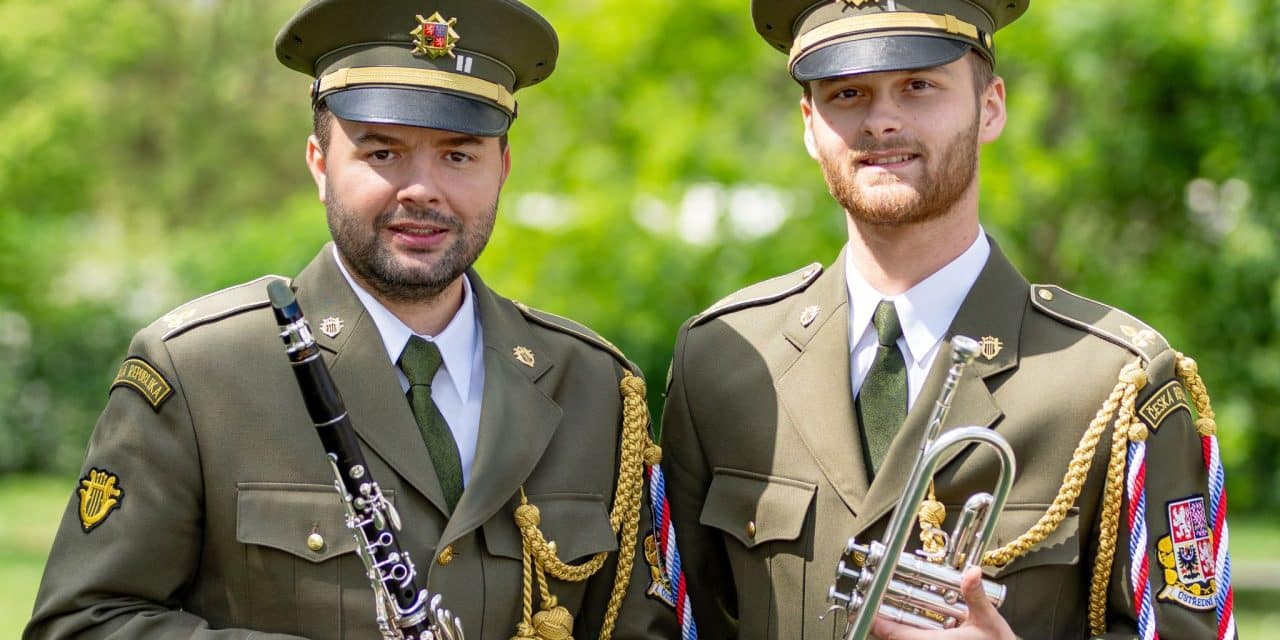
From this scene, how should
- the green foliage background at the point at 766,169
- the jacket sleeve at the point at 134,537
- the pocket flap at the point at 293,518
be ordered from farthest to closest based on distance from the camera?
the green foliage background at the point at 766,169
the pocket flap at the point at 293,518
the jacket sleeve at the point at 134,537

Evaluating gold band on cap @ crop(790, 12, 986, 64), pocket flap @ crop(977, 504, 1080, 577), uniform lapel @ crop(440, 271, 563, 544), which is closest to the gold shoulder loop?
uniform lapel @ crop(440, 271, 563, 544)

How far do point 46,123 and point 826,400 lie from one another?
1026 cm

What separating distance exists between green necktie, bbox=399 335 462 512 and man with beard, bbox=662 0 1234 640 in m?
0.68

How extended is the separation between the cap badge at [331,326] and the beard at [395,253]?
0.13m

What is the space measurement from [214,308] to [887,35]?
175cm

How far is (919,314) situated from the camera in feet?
12.3

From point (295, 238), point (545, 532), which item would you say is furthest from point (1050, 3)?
point (295, 238)

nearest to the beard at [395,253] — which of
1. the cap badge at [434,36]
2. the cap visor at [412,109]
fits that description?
the cap visor at [412,109]

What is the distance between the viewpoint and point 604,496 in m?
3.85

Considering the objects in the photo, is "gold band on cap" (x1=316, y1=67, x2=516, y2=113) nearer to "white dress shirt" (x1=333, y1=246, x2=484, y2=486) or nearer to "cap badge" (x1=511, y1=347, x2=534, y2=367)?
"white dress shirt" (x1=333, y1=246, x2=484, y2=486)

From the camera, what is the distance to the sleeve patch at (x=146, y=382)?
346 cm

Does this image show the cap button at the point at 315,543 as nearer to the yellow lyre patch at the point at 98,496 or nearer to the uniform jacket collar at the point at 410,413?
the uniform jacket collar at the point at 410,413

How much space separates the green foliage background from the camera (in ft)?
32.2

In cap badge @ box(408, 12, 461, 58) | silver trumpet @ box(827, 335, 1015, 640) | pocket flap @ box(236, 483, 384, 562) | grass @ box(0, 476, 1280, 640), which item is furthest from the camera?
grass @ box(0, 476, 1280, 640)
